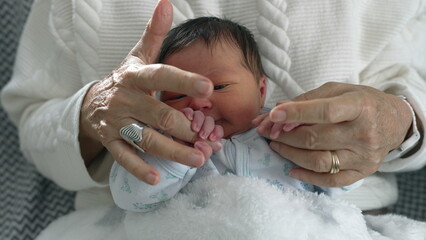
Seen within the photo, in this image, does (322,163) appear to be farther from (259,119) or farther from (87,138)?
(87,138)

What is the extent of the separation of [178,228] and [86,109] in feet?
1.13

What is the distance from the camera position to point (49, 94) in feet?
4.59

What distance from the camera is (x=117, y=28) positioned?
4.25ft

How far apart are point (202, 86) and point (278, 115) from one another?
130 mm

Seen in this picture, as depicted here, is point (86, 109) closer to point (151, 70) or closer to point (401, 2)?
point (151, 70)

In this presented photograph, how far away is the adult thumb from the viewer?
946 mm

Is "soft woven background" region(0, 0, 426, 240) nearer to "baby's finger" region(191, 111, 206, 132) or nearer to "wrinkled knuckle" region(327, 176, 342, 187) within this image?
"wrinkled knuckle" region(327, 176, 342, 187)

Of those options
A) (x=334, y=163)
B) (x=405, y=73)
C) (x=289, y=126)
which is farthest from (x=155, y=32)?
(x=405, y=73)

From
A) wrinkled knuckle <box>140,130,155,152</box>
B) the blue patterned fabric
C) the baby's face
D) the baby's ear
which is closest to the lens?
wrinkled knuckle <box>140,130,155,152</box>

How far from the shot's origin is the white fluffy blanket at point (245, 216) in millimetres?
899

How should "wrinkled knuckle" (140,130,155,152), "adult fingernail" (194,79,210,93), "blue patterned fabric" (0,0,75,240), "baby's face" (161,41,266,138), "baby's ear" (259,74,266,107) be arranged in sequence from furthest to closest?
"blue patterned fabric" (0,0,75,240)
"baby's ear" (259,74,266,107)
"baby's face" (161,41,266,138)
"wrinkled knuckle" (140,130,155,152)
"adult fingernail" (194,79,210,93)

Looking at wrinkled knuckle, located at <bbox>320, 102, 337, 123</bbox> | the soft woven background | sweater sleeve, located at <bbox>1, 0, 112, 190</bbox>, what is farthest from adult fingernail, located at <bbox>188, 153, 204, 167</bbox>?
the soft woven background

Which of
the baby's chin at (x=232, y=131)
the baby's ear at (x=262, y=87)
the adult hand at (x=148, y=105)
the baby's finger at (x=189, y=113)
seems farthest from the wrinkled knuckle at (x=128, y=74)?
the baby's ear at (x=262, y=87)

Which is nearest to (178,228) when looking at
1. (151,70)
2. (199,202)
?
(199,202)
